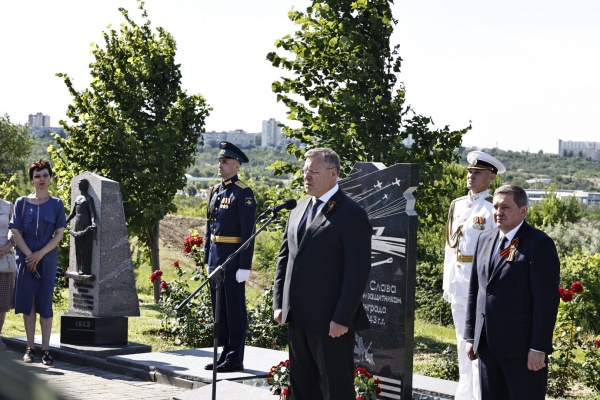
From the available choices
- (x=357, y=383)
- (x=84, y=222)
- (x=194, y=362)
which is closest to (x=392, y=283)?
(x=357, y=383)

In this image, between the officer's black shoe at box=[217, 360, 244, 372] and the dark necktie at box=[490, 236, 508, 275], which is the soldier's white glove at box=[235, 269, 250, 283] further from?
the dark necktie at box=[490, 236, 508, 275]

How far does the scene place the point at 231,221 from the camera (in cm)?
855

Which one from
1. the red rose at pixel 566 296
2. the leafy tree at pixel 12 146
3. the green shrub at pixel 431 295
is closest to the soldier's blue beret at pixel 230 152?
the red rose at pixel 566 296

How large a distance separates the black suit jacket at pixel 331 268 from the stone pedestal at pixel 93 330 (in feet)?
17.7

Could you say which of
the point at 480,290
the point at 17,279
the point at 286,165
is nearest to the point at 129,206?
the point at 286,165

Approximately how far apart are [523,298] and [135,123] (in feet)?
41.7

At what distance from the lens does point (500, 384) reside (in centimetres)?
525

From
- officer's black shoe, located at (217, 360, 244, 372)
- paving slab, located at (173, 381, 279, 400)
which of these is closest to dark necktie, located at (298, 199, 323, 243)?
→ paving slab, located at (173, 381, 279, 400)

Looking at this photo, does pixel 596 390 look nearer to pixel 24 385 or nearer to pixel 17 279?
pixel 17 279

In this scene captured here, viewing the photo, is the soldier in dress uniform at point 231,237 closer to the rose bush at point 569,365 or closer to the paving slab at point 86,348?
the paving slab at point 86,348

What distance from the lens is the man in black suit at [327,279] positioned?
522 centimetres

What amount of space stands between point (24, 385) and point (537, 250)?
4561 mm

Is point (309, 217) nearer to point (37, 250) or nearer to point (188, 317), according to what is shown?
point (37, 250)

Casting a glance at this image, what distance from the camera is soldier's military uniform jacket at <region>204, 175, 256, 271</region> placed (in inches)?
333
